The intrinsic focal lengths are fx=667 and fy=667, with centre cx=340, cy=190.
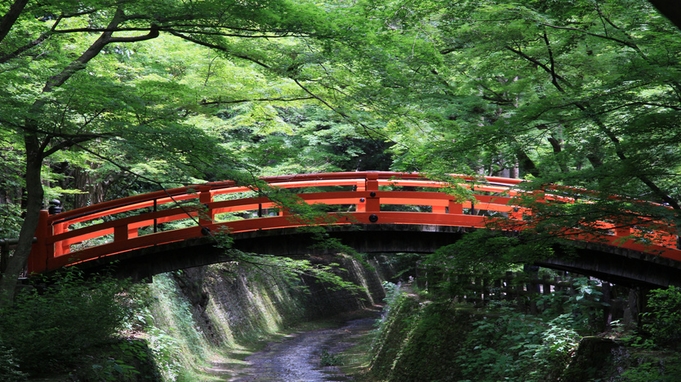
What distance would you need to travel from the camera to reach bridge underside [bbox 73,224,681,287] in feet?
34.8

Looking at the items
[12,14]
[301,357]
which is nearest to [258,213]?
[12,14]

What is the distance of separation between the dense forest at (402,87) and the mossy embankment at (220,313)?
2320 mm

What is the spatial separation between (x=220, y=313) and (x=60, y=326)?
442 inches

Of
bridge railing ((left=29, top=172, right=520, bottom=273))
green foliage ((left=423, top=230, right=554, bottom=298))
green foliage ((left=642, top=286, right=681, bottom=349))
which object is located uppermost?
bridge railing ((left=29, top=172, right=520, bottom=273))

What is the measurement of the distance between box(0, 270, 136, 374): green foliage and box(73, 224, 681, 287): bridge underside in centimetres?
162

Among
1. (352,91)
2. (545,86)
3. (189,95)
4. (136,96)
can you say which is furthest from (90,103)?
(545,86)

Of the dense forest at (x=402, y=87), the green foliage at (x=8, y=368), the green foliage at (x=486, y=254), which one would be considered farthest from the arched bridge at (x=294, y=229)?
the green foliage at (x=8, y=368)

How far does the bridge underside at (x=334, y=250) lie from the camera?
10594 mm

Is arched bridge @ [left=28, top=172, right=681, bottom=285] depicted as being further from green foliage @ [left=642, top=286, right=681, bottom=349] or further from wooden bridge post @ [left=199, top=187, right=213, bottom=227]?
green foliage @ [left=642, top=286, right=681, bottom=349]

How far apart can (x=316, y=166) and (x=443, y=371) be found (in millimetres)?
Result: 8406

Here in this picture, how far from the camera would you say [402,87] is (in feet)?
30.5

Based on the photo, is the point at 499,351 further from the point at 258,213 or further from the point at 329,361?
the point at 329,361

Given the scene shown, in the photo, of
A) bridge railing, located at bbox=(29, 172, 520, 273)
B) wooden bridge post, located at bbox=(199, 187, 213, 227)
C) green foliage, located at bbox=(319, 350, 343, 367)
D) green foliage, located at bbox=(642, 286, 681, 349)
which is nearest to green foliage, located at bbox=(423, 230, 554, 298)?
green foliage, located at bbox=(642, 286, 681, 349)

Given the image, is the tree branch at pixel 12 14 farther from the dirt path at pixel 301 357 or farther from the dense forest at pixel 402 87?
the dirt path at pixel 301 357
